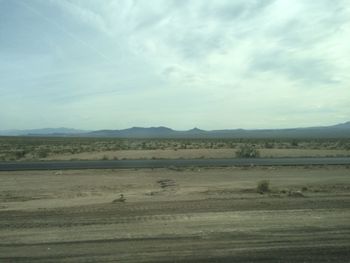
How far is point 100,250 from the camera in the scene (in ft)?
35.0

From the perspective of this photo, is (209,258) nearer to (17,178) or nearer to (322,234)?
(322,234)

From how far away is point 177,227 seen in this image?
13133mm

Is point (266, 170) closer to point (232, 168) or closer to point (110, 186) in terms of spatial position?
point (232, 168)

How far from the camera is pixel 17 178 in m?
33.0

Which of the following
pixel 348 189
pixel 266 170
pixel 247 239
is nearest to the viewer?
pixel 247 239

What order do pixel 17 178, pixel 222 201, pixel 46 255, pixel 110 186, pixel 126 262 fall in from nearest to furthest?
pixel 126 262 → pixel 46 255 → pixel 222 201 → pixel 110 186 → pixel 17 178

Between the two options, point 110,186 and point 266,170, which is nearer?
point 110,186

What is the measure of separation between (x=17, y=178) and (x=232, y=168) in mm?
17359

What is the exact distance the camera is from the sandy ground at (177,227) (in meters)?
10.4

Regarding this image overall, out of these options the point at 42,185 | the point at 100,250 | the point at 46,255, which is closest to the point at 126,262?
the point at 100,250

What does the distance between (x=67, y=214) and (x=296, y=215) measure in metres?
7.38

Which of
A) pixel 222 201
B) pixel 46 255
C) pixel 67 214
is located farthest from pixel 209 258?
pixel 222 201

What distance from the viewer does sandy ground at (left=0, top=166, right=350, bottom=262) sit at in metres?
10.4

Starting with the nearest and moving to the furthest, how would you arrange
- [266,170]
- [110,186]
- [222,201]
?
1. [222,201]
2. [110,186]
3. [266,170]
